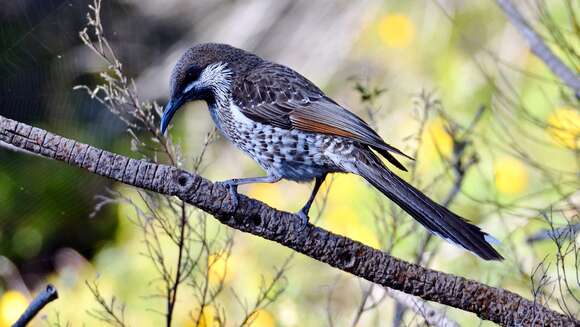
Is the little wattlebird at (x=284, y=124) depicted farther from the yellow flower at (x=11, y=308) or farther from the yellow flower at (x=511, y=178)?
the yellow flower at (x=511, y=178)

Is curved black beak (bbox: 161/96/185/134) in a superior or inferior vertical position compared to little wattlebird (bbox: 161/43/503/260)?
inferior

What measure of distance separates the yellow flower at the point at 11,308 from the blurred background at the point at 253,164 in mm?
11

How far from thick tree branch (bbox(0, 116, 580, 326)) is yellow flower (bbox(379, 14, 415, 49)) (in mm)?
4555

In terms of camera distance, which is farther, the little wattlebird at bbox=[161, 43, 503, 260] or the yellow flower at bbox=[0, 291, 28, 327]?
the yellow flower at bbox=[0, 291, 28, 327]

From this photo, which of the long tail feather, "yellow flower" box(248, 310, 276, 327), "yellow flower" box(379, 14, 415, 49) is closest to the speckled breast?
the long tail feather

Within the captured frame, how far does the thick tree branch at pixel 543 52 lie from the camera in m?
3.83

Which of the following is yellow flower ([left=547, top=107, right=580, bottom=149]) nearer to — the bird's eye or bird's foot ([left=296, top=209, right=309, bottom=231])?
bird's foot ([left=296, top=209, right=309, bottom=231])

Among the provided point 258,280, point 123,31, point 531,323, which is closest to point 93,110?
point 123,31

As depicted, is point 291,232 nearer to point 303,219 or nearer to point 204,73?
point 303,219

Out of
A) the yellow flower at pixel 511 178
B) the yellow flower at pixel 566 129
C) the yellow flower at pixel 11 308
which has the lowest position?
the yellow flower at pixel 11 308

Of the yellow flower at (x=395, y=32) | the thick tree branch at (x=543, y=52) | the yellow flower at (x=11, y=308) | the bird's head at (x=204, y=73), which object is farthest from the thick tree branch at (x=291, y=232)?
the yellow flower at (x=395, y=32)

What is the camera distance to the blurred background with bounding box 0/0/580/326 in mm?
4840

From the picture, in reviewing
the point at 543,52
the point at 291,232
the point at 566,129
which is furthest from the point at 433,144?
the point at 291,232

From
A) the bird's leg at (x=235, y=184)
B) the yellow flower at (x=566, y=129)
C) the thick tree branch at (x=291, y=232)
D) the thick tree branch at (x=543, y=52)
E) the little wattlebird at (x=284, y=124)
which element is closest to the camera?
the thick tree branch at (x=291, y=232)
